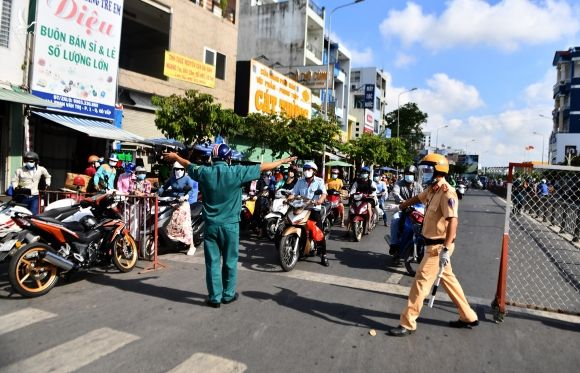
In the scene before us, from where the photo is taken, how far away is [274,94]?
2522 cm

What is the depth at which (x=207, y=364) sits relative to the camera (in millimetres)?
3373

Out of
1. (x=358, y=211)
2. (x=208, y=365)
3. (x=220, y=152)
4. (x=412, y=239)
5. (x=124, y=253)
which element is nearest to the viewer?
(x=208, y=365)

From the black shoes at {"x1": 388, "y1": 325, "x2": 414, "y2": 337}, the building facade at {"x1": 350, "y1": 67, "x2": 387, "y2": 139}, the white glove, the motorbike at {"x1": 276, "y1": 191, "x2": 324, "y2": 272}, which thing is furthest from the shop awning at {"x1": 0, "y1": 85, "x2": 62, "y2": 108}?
the building facade at {"x1": 350, "y1": 67, "x2": 387, "y2": 139}

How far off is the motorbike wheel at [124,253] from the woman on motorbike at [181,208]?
1.08 m

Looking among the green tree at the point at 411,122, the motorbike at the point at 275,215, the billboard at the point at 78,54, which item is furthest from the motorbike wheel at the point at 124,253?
the green tree at the point at 411,122

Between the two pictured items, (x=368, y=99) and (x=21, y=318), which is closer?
(x=21, y=318)

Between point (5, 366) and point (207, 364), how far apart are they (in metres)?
1.48

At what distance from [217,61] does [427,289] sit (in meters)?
18.5

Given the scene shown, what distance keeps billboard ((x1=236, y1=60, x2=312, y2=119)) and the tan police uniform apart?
1726 centimetres

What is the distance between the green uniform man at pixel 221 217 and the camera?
475 centimetres

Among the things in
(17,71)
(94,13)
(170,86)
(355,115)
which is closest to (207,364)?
(17,71)

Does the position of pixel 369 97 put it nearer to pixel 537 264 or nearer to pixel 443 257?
pixel 537 264

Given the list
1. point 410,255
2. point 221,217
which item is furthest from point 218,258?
point 410,255

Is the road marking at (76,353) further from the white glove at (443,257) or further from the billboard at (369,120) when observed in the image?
the billboard at (369,120)
